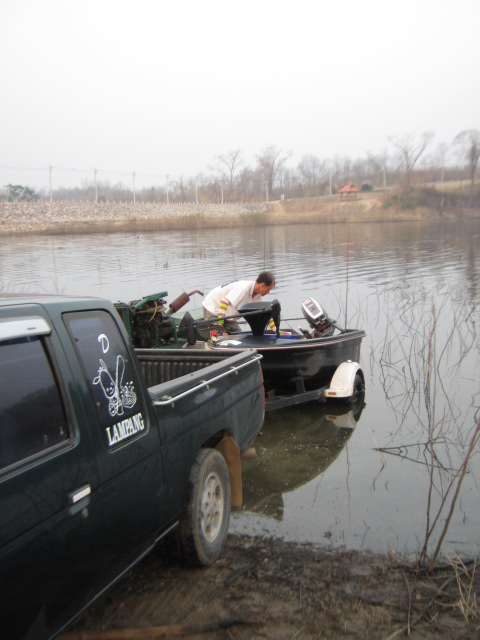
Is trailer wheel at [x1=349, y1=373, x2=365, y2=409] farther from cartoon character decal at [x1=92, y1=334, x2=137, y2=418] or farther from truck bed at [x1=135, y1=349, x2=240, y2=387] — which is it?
cartoon character decal at [x1=92, y1=334, x2=137, y2=418]

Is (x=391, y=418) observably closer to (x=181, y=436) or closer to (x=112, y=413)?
(x=181, y=436)

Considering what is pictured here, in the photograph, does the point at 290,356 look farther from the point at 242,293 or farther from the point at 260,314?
the point at 242,293

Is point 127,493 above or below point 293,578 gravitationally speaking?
above

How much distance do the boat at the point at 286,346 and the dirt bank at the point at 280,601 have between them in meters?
3.51

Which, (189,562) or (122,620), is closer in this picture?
(122,620)

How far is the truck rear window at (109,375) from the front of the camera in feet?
10.1

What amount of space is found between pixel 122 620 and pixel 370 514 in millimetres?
2548

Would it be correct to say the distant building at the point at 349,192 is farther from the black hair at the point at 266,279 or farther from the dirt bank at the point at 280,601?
the dirt bank at the point at 280,601

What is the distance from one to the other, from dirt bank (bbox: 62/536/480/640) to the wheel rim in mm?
234

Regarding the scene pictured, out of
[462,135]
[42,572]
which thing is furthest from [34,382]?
[462,135]

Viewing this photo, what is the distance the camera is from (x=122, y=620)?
11.6 ft

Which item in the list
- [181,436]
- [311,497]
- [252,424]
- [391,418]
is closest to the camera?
[181,436]

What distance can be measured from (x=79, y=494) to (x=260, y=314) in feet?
18.6

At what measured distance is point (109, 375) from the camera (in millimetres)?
3254
